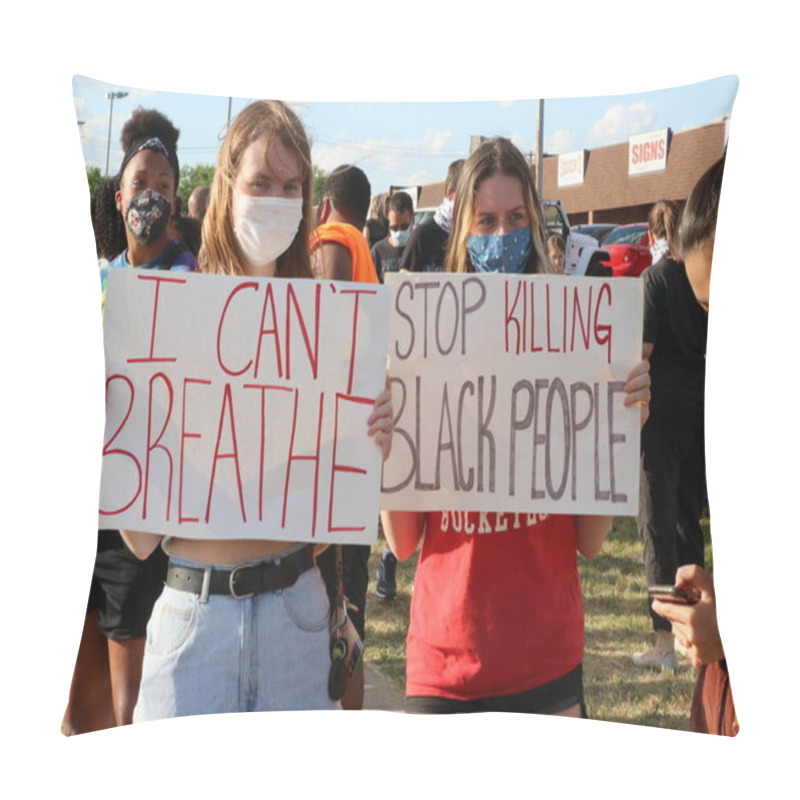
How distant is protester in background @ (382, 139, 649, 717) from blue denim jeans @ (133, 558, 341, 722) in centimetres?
24

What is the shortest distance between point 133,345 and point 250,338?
0.27 meters

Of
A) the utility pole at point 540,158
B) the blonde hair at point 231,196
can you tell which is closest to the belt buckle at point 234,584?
the blonde hair at point 231,196

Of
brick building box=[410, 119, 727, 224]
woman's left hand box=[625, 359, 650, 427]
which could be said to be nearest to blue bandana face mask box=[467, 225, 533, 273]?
brick building box=[410, 119, 727, 224]

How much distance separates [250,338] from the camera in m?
3.04

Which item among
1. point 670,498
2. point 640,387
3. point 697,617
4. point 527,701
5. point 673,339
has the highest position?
point 673,339

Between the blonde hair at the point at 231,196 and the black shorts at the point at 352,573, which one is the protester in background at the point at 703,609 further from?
the blonde hair at the point at 231,196

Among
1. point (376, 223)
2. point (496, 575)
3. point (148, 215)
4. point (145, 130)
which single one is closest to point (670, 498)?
point (496, 575)

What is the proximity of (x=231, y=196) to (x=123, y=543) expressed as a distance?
856mm

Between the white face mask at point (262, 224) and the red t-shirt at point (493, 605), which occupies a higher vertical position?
the white face mask at point (262, 224)

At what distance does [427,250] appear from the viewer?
3062 millimetres

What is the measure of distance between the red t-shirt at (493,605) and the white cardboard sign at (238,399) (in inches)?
12.0

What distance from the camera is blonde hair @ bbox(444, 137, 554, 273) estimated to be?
3037 millimetres

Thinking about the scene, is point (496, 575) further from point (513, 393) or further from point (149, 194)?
point (149, 194)

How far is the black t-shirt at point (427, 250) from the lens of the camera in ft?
10.0
